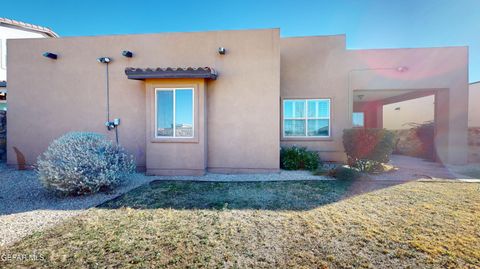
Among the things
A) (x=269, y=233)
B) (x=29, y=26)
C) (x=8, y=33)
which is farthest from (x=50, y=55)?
(x=29, y=26)

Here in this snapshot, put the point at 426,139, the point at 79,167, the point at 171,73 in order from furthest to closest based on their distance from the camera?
the point at 426,139, the point at 171,73, the point at 79,167

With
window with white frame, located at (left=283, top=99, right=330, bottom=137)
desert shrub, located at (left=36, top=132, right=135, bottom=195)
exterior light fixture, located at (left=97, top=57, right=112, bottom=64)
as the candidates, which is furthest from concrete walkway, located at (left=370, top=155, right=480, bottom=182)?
exterior light fixture, located at (left=97, top=57, right=112, bottom=64)

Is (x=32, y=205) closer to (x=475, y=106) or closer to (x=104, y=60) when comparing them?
(x=104, y=60)

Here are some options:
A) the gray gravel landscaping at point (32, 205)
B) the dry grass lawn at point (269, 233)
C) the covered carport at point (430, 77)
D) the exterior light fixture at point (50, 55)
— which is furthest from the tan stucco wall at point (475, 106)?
the exterior light fixture at point (50, 55)

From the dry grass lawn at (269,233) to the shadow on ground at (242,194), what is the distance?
0.05m

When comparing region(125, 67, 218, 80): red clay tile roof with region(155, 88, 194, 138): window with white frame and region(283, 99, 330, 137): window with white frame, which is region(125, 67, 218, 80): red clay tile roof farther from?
region(283, 99, 330, 137): window with white frame

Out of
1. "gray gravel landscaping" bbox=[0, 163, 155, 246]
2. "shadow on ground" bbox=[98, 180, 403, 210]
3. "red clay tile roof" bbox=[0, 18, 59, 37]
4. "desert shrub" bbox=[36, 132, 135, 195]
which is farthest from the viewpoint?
"red clay tile roof" bbox=[0, 18, 59, 37]

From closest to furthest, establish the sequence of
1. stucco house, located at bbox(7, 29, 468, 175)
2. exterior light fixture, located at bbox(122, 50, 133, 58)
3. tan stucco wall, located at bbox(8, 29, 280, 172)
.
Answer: stucco house, located at bbox(7, 29, 468, 175), tan stucco wall, located at bbox(8, 29, 280, 172), exterior light fixture, located at bbox(122, 50, 133, 58)

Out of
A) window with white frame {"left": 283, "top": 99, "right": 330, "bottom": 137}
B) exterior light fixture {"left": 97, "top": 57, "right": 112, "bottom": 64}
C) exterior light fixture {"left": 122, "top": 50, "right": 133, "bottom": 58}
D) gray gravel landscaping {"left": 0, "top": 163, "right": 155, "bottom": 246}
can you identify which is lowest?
gray gravel landscaping {"left": 0, "top": 163, "right": 155, "bottom": 246}

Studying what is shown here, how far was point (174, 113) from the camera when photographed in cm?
860

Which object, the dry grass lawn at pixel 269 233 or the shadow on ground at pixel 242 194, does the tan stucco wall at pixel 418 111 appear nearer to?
the dry grass lawn at pixel 269 233

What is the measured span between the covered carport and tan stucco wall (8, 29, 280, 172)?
17.6ft

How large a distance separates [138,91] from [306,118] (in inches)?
320

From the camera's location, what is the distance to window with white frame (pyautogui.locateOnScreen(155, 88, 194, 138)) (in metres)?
8.58
